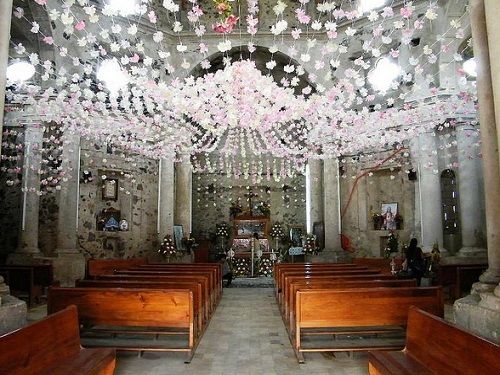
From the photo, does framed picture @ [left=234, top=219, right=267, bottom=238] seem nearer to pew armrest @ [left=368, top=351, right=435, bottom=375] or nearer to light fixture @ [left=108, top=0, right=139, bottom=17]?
light fixture @ [left=108, top=0, right=139, bottom=17]

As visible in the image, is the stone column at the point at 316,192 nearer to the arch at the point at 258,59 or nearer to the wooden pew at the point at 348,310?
the arch at the point at 258,59

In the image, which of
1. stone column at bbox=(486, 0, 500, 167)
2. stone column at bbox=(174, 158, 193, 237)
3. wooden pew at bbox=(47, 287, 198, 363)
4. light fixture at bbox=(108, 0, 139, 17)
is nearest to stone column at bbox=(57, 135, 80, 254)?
stone column at bbox=(174, 158, 193, 237)

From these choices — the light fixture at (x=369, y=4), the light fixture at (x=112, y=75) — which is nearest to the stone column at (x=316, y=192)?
the light fixture at (x=369, y=4)

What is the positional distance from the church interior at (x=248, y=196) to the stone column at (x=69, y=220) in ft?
0.21

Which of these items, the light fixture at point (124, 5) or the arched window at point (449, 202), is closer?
the arched window at point (449, 202)

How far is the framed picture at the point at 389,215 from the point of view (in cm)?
1437

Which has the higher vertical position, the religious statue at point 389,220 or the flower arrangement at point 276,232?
the religious statue at point 389,220

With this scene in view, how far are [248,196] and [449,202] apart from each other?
29.2 ft

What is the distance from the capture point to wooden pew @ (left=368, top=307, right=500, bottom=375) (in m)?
2.70

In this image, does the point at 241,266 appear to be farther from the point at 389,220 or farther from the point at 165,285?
the point at 165,285

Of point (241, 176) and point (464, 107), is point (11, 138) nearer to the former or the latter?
point (241, 176)

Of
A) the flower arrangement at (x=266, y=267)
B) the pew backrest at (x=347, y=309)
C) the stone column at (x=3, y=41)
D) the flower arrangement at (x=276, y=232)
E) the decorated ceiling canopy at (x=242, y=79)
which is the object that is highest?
the decorated ceiling canopy at (x=242, y=79)

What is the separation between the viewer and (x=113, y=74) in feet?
48.6

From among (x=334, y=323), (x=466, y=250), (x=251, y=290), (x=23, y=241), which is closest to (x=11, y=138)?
(x=23, y=241)
